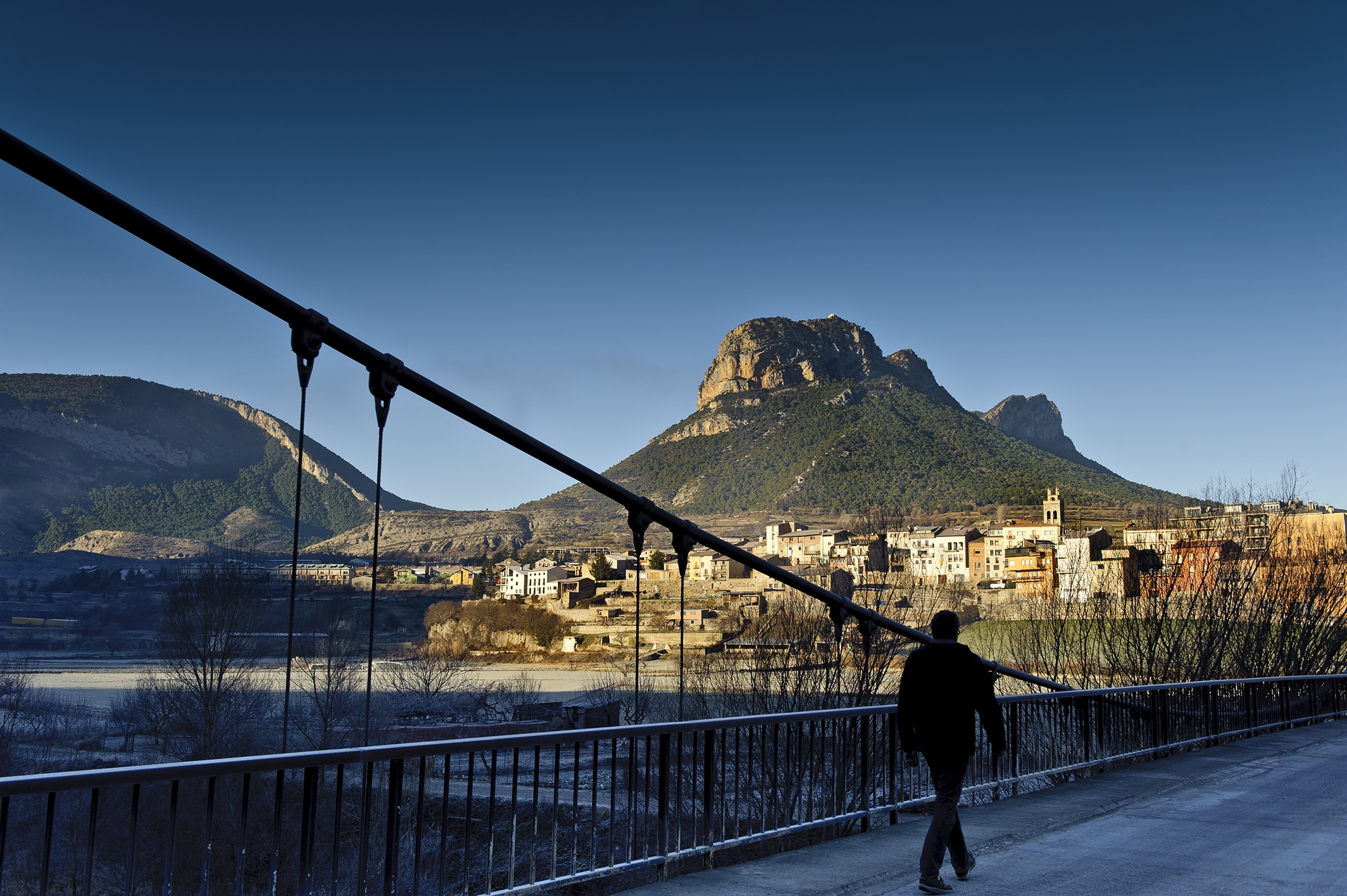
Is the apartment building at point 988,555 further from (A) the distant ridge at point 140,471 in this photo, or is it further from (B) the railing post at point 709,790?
(B) the railing post at point 709,790

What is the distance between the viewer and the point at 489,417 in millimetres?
6191

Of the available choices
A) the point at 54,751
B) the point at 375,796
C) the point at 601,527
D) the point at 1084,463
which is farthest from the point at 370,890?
the point at 1084,463

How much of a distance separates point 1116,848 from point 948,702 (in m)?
2.06

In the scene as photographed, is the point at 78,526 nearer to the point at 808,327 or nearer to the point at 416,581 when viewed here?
the point at 416,581

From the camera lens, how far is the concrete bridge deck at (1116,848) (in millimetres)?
5383

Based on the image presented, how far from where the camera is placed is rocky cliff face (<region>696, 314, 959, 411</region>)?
155875 millimetres

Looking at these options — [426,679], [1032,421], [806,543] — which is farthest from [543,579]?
[1032,421]

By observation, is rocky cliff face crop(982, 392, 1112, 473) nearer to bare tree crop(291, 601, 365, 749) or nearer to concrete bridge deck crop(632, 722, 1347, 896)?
bare tree crop(291, 601, 365, 749)

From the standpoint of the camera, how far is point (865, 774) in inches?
275

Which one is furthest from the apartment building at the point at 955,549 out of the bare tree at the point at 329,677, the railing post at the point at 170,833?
the railing post at the point at 170,833

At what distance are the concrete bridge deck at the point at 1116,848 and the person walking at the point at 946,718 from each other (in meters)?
0.31

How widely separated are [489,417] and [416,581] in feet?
333

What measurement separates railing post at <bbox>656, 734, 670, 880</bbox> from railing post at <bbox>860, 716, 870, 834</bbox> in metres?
1.83

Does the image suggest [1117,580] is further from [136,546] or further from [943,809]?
[136,546]
